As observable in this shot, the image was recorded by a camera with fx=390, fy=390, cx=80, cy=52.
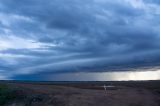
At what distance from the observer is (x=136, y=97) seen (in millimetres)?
38531

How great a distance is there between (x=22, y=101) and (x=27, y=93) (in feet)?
5.55

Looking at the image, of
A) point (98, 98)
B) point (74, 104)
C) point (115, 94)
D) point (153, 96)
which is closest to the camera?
point (74, 104)

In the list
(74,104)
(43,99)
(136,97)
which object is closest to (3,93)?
(43,99)

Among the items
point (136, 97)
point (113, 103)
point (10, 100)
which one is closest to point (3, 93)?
point (10, 100)

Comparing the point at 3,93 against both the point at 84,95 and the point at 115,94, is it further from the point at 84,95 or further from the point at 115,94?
the point at 115,94

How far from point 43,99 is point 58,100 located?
1333 millimetres

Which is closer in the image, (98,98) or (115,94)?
(98,98)

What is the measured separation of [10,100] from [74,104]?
18.7 feet

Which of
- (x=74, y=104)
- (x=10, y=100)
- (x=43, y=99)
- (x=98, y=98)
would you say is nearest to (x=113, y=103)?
(x=98, y=98)

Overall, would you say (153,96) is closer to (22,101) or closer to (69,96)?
(69,96)

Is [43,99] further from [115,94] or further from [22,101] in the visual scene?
[115,94]

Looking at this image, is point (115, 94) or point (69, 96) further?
point (115, 94)

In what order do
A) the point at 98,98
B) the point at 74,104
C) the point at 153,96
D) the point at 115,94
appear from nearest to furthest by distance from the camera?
the point at 74,104
the point at 98,98
the point at 115,94
the point at 153,96

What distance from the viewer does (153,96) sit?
41969 millimetres
